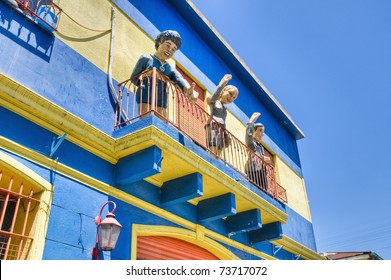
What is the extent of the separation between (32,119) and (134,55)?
2.85m

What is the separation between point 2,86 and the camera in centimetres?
441

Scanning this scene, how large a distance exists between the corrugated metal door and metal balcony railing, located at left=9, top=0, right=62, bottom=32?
3.26 metres

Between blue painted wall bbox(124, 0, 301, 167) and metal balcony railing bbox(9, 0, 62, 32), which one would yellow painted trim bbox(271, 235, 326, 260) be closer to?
blue painted wall bbox(124, 0, 301, 167)

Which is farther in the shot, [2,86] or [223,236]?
[223,236]

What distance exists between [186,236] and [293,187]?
20.7 feet

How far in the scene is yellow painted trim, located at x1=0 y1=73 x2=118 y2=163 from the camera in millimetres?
4496

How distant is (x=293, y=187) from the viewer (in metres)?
12.1

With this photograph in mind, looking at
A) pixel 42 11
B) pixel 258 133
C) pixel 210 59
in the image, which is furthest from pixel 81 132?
pixel 210 59

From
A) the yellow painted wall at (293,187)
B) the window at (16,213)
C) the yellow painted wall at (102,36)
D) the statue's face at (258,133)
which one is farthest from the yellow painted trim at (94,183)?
the yellow painted wall at (293,187)

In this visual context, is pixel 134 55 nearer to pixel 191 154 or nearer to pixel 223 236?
pixel 191 154

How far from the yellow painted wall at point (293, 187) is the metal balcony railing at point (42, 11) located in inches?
298

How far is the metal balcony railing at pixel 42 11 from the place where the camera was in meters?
5.12

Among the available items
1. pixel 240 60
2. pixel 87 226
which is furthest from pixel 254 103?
pixel 87 226

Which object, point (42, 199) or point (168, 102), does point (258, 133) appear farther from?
point (42, 199)
